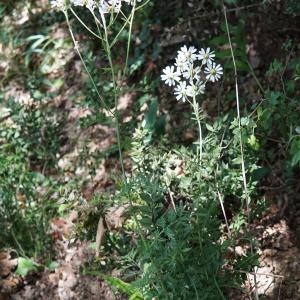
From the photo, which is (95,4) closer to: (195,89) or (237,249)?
(195,89)

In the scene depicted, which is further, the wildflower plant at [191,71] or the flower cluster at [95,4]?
the wildflower plant at [191,71]

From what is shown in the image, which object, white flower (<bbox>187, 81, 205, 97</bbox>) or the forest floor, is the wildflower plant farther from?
the forest floor

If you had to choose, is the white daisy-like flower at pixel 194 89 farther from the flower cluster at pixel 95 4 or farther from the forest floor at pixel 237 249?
the forest floor at pixel 237 249

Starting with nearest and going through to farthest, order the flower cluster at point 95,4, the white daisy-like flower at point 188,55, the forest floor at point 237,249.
A: the flower cluster at point 95,4 → the white daisy-like flower at point 188,55 → the forest floor at point 237,249

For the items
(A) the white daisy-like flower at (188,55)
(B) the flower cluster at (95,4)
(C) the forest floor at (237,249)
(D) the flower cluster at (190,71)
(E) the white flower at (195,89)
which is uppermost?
(B) the flower cluster at (95,4)

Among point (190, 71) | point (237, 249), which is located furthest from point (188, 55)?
point (237, 249)

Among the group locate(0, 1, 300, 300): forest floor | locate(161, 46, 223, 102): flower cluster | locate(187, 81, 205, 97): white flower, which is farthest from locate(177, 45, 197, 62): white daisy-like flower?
locate(0, 1, 300, 300): forest floor

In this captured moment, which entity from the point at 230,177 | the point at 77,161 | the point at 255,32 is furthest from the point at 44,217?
the point at 255,32

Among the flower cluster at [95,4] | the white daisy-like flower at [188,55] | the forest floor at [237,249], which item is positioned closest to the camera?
the flower cluster at [95,4]

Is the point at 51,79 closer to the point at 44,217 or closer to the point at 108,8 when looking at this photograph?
the point at 44,217

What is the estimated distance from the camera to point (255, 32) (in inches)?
Answer: 169

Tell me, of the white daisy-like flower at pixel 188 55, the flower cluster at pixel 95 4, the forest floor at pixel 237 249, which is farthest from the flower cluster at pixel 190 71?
the forest floor at pixel 237 249

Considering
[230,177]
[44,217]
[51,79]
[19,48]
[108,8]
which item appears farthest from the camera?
[19,48]

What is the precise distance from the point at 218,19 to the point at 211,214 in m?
2.10
